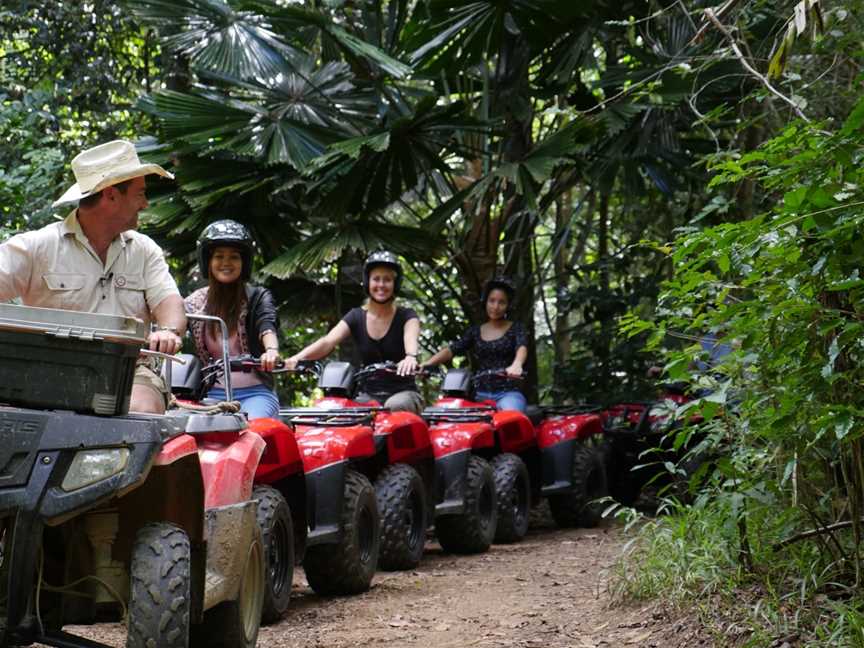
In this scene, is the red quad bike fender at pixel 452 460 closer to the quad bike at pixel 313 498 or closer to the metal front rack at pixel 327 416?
the quad bike at pixel 313 498

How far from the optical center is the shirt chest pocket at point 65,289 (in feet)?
14.8

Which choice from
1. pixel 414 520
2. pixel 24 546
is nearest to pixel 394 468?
pixel 414 520

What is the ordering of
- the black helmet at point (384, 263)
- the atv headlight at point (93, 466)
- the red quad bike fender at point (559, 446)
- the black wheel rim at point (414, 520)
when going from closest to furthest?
1. the atv headlight at point (93, 466)
2. the black wheel rim at point (414, 520)
3. the black helmet at point (384, 263)
4. the red quad bike fender at point (559, 446)

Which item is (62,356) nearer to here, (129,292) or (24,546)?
(24,546)

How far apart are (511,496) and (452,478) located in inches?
43.9

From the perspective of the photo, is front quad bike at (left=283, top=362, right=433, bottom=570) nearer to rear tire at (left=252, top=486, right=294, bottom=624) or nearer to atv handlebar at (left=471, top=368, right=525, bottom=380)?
rear tire at (left=252, top=486, right=294, bottom=624)

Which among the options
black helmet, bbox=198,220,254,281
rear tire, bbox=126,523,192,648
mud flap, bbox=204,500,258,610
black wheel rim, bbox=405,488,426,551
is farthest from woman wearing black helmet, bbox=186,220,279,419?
rear tire, bbox=126,523,192,648

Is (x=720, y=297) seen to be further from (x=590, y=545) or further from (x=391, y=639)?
(x=590, y=545)

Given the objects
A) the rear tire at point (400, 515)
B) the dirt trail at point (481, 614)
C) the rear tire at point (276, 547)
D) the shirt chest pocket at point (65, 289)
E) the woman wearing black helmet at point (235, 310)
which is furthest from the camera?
the rear tire at point (400, 515)

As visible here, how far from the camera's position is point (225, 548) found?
169 inches

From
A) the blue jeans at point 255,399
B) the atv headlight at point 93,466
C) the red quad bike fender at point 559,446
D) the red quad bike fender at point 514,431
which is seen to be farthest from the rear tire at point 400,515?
the atv headlight at point 93,466

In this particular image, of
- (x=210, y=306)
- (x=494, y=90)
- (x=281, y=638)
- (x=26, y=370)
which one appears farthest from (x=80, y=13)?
(x=26, y=370)

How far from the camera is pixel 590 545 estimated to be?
9430 mm

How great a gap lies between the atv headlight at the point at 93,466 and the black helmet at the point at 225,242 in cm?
305
